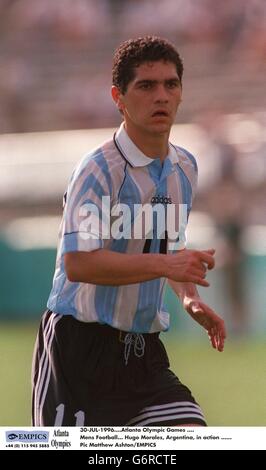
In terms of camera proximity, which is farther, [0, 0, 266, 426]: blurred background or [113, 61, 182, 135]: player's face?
[0, 0, 266, 426]: blurred background

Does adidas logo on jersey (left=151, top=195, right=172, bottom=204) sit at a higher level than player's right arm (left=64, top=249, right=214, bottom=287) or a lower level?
higher

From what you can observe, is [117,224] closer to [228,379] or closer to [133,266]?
[133,266]

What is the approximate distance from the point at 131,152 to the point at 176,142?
32 cm

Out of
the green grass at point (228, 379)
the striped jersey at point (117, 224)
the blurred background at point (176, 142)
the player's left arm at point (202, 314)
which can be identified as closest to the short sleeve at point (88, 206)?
the striped jersey at point (117, 224)

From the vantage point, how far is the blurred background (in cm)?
304

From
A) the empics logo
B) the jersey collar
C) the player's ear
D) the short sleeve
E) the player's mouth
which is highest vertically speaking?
the player's ear

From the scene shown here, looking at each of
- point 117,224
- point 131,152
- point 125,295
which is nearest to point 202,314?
point 125,295

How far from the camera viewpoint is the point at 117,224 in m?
2.72

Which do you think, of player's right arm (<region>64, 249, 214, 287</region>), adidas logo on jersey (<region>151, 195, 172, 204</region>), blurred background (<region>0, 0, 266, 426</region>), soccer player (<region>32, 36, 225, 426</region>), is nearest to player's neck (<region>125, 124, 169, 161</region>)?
soccer player (<region>32, 36, 225, 426</region>)

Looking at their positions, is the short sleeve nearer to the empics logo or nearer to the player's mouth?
the player's mouth

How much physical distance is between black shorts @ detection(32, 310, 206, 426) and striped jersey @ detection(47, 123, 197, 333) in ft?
0.14

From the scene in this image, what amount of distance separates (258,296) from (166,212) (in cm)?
57
